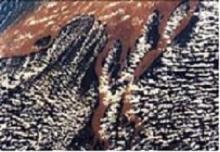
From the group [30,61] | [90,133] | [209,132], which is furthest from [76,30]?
[209,132]

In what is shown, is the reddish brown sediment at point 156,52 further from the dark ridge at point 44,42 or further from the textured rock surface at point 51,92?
the dark ridge at point 44,42

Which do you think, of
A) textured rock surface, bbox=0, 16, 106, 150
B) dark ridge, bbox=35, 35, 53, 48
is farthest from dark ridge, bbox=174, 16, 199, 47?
dark ridge, bbox=35, 35, 53, 48

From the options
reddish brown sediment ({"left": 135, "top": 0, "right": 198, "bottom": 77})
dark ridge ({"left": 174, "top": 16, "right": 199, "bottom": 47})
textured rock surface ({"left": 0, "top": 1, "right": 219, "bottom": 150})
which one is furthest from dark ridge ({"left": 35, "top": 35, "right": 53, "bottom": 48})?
dark ridge ({"left": 174, "top": 16, "right": 199, "bottom": 47})

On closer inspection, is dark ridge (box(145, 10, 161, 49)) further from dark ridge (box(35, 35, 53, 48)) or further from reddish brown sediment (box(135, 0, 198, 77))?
dark ridge (box(35, 35, 53, 48))

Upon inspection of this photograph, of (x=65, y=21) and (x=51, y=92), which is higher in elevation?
(x=65, y=21)

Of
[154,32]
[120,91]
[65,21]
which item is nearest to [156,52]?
[154,32]

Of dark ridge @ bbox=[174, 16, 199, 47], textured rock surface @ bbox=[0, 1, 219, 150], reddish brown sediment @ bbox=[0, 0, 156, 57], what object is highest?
reddish brown sediment @ bbox=[0, 0, 156, 57]

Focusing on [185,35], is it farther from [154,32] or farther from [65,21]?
[65,21]

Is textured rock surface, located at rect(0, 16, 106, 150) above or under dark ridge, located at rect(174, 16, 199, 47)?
under
